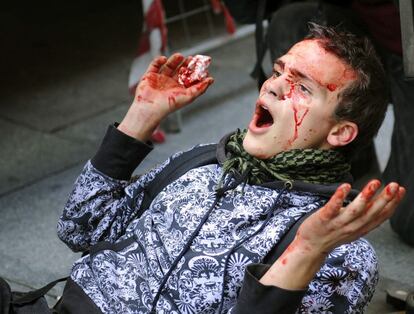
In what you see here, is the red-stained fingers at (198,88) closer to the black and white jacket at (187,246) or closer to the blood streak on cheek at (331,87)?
the black and white jacket at (187,246)

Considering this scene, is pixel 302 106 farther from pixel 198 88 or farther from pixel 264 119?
pixel 198 88

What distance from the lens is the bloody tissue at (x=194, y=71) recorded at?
7.77ft

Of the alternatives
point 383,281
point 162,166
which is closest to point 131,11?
point 383,281

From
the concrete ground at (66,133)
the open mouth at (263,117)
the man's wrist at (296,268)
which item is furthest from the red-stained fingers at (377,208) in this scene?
the concrete ground at (66,133)

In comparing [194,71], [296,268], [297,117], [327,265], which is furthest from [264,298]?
[194,71]

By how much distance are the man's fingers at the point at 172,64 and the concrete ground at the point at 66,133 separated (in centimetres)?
126

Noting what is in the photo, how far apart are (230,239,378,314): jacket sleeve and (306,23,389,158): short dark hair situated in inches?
12.4

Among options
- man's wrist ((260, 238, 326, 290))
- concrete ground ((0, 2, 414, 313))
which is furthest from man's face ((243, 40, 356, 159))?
concrete ground ((0, 2, 414, 313))

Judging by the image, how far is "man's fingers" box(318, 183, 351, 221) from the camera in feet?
5.51

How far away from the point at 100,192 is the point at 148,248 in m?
0.22

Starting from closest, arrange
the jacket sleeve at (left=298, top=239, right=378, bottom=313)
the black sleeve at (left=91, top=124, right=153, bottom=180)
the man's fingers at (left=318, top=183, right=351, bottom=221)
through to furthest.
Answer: the man's fingers at (left=318, top=183, right=351, bottom=221) → the jacket sleeve at (left=298, top=239, right=378, bottom=313) → the black sleeve at (left=91, top=124, right=153, bottom=180)

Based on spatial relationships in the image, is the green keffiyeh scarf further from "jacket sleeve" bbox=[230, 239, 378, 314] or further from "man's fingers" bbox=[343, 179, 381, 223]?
"man's fingers" bbox=[343, 179, 381, 223]

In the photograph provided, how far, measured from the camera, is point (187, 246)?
83.7 inches

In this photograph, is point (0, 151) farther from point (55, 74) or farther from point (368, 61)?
point (368, 61)
